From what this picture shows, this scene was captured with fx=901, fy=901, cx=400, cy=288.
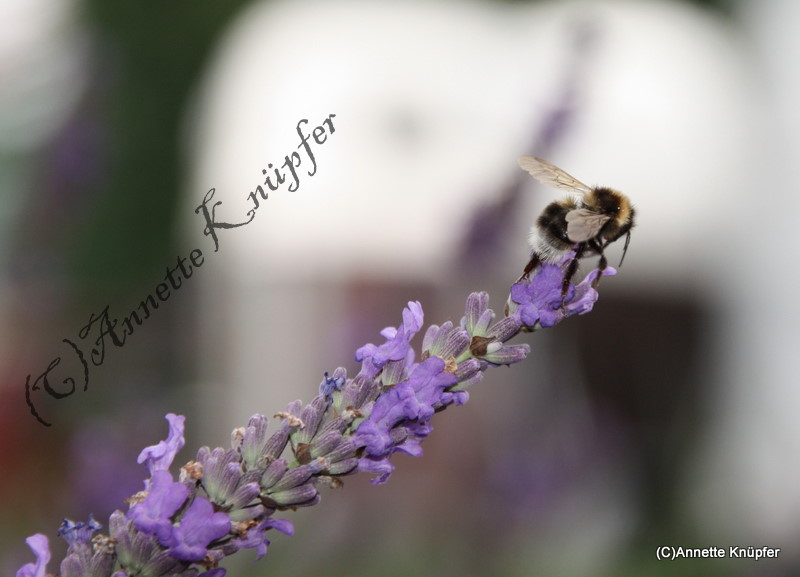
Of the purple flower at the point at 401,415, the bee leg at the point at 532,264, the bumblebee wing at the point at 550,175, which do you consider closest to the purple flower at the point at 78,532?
the purple flower at the point at 401,415

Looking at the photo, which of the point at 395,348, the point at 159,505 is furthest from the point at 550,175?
the point at 159,505

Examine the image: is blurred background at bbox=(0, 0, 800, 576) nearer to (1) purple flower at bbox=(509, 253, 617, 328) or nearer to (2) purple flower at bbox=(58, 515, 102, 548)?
(1) purple flower at bbox=(509, 253, 617, 328)

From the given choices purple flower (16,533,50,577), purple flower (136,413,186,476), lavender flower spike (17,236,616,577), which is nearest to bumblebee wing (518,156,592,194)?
lavender flower spike (17,236,616,577)

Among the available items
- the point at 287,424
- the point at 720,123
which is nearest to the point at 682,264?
the point at 720,123

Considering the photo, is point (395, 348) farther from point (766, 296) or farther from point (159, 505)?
point (766, 296)

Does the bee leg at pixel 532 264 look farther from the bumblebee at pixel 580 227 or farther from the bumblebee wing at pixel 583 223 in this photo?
the bumblebee wing at pixel 583 223
